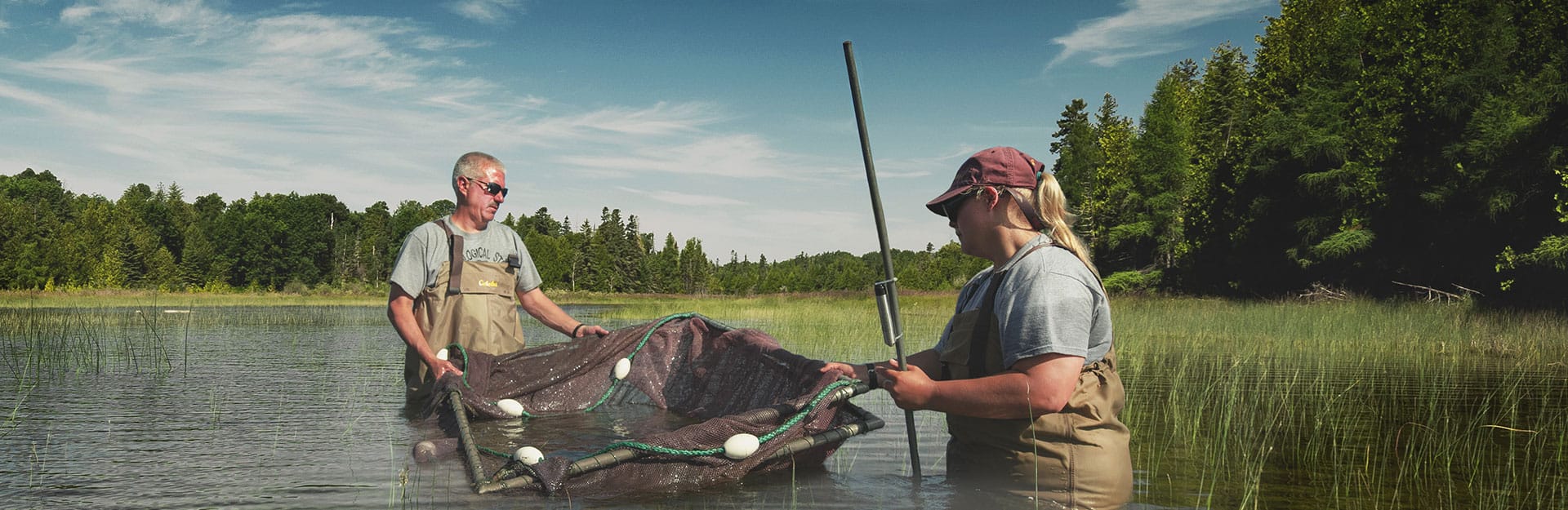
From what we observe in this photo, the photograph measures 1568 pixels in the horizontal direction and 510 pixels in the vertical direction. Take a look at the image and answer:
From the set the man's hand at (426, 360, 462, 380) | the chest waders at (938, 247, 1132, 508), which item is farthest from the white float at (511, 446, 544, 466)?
the chest waders at (938, 247, 1132, 508)

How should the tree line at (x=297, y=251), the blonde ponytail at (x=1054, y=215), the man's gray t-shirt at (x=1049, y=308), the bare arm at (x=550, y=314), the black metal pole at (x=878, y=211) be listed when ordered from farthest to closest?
the tree line at (x=297, y=251)
the bare arm at (x=550, y=314)
the black metal pole at (x=878, y=211)
the blonde ponytail at (x=1054, y=215)
the man's gray t-shirt at (x=1049, y=308)

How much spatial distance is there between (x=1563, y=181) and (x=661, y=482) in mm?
20879

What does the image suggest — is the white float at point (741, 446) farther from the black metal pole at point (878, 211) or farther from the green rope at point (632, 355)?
the green rope at point (632, 355)

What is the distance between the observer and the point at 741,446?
425 cm

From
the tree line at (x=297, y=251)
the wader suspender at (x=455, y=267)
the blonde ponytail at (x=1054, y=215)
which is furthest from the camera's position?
the tree line at (x=297, y=251)

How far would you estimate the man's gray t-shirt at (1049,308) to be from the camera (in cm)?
297

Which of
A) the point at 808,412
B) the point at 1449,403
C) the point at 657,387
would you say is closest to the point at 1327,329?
the point at 1449,403

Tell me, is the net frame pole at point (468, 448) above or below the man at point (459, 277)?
below

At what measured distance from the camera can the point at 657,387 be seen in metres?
7.04

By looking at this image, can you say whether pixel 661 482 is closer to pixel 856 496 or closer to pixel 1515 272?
pixel 856 496

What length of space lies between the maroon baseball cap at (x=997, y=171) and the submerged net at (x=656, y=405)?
4.12 ft

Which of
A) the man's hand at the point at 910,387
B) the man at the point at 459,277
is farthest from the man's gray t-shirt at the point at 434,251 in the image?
the man's hand at the point at 910,387

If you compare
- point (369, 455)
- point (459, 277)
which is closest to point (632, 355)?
point (459, 277)

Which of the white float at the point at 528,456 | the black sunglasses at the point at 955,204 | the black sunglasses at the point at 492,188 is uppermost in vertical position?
the black sunglasses at the point at 492,188
